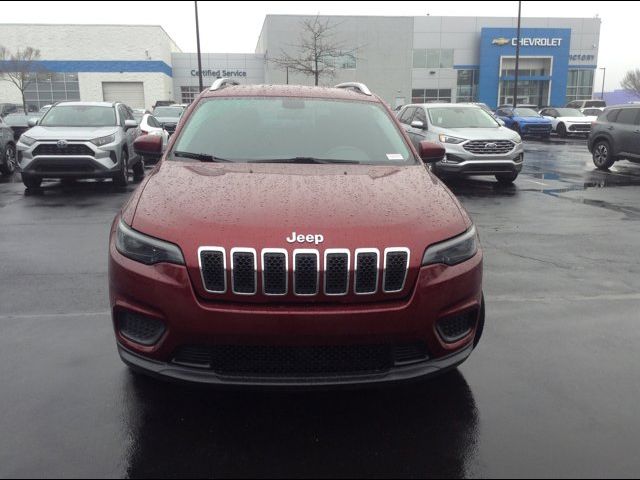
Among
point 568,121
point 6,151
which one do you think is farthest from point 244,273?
point 568,121

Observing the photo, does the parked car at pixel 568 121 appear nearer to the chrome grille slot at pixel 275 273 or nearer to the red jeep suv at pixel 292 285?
the red jeep suv at pixel 292 285

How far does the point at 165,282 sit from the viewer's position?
264 cm

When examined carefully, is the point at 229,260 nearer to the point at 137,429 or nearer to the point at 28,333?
the point at 137,429

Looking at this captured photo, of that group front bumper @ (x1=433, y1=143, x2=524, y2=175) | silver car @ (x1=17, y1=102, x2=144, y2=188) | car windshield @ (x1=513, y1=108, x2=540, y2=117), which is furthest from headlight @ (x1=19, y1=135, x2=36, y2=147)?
car windshield @ (x1=513, y1=108, x2=540, y2=117)

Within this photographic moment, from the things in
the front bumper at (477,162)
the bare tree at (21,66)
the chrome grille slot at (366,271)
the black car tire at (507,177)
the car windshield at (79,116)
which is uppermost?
the bare tree at (21,66)

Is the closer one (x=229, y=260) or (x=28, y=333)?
(x=229, y=260)

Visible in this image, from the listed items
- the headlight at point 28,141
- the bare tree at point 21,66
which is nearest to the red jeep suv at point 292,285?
the headlight at point 28,141

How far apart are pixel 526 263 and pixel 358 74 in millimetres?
55190

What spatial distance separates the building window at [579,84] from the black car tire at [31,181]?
61.6 meters

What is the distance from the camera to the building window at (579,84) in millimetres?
61722

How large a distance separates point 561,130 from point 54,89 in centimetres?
4869

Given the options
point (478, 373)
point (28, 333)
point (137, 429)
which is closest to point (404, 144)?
point (478, 373)

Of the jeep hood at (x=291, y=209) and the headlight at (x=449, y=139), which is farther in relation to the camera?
the headlight at (x=449, y=139)

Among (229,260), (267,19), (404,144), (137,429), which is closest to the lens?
(229,260)
